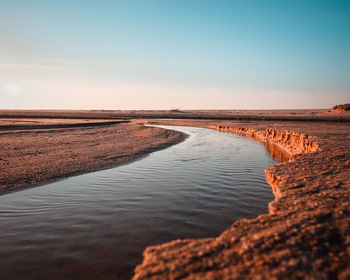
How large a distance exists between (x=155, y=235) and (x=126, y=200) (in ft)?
7.64

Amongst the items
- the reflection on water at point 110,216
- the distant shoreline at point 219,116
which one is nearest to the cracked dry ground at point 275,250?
the reflection on water at point 110,216

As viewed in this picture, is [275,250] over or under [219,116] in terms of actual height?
under

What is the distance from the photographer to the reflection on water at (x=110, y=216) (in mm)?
4086

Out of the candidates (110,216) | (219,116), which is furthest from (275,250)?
(219,116)

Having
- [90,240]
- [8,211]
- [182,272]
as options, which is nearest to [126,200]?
[90,240]

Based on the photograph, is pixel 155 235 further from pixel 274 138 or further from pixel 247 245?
pixel 274 138

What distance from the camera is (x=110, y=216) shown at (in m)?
5.86

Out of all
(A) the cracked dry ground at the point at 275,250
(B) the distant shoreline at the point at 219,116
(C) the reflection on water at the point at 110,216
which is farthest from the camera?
(B) the distant shoreline at the point at 219,116

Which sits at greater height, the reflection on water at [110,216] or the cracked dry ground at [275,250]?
the cracked dry ground at [275,250]

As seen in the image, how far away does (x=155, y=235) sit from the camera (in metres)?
4.94

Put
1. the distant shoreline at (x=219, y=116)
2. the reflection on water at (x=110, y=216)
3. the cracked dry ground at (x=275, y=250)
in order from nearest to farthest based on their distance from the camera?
the cracked dry ground at (x=275, y=250) < the reflection on water at (x=110, y=216) < the distant shoreline at (x=219, y=116)

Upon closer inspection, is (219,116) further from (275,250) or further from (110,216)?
(275,250)

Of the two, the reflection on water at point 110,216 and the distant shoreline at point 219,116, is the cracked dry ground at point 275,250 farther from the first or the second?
the distant shoreline at point 219,116

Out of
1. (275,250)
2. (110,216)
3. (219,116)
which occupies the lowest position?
(110,216)
